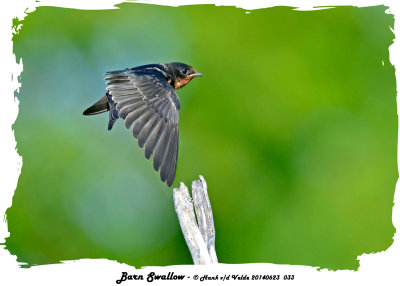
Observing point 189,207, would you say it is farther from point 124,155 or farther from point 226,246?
point 124,155

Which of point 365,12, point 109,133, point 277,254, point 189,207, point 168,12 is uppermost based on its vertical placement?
point 365,12

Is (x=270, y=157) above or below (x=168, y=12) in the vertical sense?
below

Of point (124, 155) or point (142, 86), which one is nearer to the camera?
point (142, 86)

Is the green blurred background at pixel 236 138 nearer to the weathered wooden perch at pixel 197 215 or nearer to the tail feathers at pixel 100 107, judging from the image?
the tail feathers at pixel 100 107

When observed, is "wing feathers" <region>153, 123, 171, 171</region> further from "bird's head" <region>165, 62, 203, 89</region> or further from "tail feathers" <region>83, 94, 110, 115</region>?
"bird's head" <region>165, 62, 203, 89</region>

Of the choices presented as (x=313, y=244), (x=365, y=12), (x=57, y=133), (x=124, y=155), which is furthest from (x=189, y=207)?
(x=365, y=12)

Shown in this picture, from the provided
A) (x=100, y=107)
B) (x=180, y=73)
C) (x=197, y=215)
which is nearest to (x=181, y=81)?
(x=180, y=73)

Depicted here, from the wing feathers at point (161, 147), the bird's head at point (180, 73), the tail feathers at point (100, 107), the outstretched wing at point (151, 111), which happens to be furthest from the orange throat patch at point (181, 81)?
the wing feathers at point (161, 147)

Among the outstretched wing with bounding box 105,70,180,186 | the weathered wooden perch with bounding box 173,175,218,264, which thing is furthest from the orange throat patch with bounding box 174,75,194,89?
the weathered wooden perch with bounding box 173,175,218,264

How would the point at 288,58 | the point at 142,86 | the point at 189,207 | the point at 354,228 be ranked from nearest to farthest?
the point at 189,207 < the point at 142,86 < the point at 354,228 < the point at 288,58
